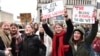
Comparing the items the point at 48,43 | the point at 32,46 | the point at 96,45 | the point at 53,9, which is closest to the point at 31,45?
the point at 32,46

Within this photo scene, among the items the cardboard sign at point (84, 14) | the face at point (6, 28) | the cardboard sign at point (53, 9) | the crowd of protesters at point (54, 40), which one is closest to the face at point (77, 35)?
the crowd of protesters at point (54, 40)

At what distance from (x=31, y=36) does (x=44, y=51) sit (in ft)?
1.66

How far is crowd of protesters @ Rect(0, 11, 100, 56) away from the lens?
10422 millimetres

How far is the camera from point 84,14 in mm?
11961

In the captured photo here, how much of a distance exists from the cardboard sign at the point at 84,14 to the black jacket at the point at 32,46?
1.18 meters

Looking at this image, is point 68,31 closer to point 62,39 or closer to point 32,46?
point 62,39

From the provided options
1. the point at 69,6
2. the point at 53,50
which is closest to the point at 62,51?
the point at 53,50

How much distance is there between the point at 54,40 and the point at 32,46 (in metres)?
0.59

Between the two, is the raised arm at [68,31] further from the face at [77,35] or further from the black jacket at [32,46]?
the black jacket at [32,46]

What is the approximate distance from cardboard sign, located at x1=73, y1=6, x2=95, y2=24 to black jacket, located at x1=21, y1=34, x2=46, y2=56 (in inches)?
46.5

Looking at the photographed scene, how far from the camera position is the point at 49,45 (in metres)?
12.1

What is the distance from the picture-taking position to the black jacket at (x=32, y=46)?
37.5 feet

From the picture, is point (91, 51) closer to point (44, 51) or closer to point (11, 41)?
point (44, 51)

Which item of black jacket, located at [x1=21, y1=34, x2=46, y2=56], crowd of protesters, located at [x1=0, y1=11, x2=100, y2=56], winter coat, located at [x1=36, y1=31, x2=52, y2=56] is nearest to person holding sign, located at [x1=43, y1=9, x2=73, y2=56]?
crowd of protesters, located at [x1=0, y1=11, x2=100, y2=56]
